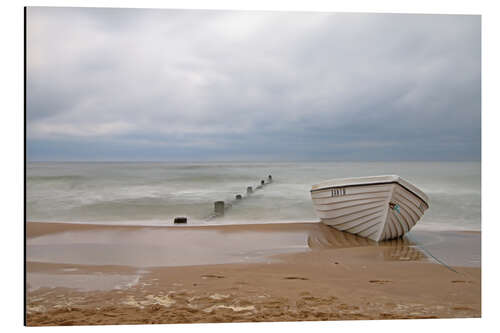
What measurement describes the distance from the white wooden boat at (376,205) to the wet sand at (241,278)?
0.54 ft

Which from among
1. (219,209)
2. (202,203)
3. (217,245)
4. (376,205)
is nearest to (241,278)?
(217,245)

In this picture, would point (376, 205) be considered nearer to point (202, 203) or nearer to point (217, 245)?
point (217, 245)

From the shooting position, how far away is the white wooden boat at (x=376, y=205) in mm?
4520

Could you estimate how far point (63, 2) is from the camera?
2785 millimetres

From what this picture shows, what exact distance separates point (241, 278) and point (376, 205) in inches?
81.2

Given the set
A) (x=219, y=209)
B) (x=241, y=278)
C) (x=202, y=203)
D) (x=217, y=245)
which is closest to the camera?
(x=241, y=278)

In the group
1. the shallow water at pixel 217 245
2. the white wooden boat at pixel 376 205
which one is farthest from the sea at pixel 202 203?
the shallow water at pixel 217 245

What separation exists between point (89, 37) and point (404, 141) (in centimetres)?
368

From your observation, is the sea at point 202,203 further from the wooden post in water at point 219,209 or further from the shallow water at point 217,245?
the shallow water at point 217,245

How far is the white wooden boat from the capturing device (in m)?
4.52

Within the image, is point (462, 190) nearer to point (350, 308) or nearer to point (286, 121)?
point (286, 121)

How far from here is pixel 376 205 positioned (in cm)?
459

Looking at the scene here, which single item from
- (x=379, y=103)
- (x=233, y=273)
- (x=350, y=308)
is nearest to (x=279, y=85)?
(x=379, y=103)

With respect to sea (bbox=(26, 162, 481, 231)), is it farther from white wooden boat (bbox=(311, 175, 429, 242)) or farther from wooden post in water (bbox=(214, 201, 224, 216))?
white wooden boat (bbox=(311, 175, 429, 242))
